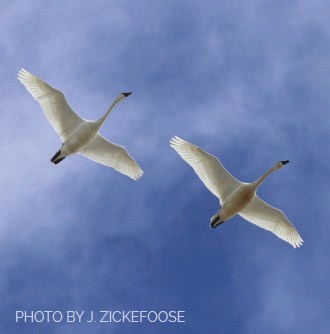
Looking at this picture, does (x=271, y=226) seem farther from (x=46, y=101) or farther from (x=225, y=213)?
(x=46, y=101)

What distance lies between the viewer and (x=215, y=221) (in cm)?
4284

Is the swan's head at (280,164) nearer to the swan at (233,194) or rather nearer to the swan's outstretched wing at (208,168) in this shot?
the swan at (233,194)

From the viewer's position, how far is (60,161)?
44.6 m

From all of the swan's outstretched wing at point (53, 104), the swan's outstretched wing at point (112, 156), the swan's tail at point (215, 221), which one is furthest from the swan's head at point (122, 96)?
the swan's tail at point (215, 221)

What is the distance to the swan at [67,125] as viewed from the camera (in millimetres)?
43688

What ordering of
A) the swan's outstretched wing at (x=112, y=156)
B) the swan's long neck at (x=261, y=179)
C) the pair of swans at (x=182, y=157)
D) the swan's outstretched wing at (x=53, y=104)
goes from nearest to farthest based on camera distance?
the swan's long neck at (x=261, y=179)
the pair of swans at (x=182, y=157)
the swan's outstretched wing at (x=53, y=104)
the swan's outstretched wing at (x=112, y=156)

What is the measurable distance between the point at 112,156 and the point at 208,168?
5510mm

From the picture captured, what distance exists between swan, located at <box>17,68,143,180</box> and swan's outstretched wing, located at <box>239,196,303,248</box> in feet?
23.2

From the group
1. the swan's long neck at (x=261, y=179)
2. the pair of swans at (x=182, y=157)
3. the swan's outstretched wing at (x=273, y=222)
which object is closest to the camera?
the swan's long neck at (x=261, y=179)

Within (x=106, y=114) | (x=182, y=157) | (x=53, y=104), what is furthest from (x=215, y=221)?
(x=53, y=104)

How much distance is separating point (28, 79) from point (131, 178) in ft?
24.4

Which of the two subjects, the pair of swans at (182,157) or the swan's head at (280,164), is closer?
the pair of swans at (182,157)

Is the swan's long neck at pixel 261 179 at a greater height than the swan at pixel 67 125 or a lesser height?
lesser

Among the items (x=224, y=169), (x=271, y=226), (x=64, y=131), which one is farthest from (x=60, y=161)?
(x=271, y=226)
